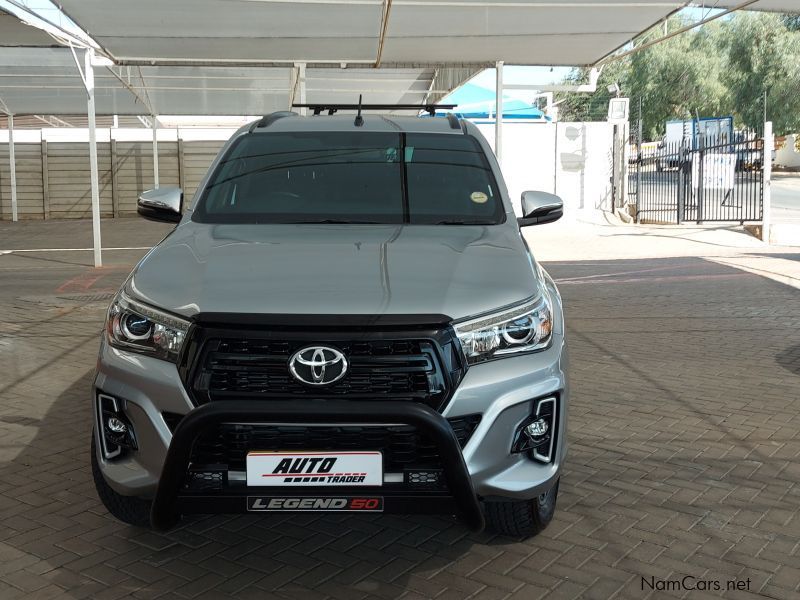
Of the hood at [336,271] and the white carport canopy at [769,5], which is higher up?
the white carport canopy at [769,5]

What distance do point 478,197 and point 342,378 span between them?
1.83 m

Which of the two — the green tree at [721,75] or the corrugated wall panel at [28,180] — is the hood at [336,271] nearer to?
the corrugated wall panel at [28,180]

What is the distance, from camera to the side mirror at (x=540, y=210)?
497 centimetres

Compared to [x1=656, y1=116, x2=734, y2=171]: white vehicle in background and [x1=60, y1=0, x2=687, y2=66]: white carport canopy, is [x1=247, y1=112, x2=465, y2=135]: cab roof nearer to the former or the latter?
[x1=60, y1=0, x2=687, y2=66]: white carport canopy

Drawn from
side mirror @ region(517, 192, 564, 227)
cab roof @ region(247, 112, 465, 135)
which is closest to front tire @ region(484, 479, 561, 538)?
side mirror @ region(517, 192, 564, 227)

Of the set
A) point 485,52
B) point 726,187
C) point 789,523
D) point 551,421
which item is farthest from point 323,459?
point 726,187

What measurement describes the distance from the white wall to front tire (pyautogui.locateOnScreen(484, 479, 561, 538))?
→ 71.5 feet

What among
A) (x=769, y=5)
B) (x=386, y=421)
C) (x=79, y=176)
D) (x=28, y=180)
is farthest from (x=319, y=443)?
→ (x=28, y=180)

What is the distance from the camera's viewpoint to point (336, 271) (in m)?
3.61

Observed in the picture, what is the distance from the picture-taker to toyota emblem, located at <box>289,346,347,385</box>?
3.22 meters

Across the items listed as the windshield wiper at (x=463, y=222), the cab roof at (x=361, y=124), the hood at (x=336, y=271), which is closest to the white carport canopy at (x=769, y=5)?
the cab roof at (x=361, y=124)

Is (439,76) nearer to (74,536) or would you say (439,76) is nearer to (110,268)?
(110,268)

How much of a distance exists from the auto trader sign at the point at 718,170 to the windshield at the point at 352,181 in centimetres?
1857

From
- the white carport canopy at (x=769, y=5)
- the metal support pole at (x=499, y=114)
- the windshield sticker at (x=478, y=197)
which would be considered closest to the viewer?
the windshield sticker at (x=478, y=197)
